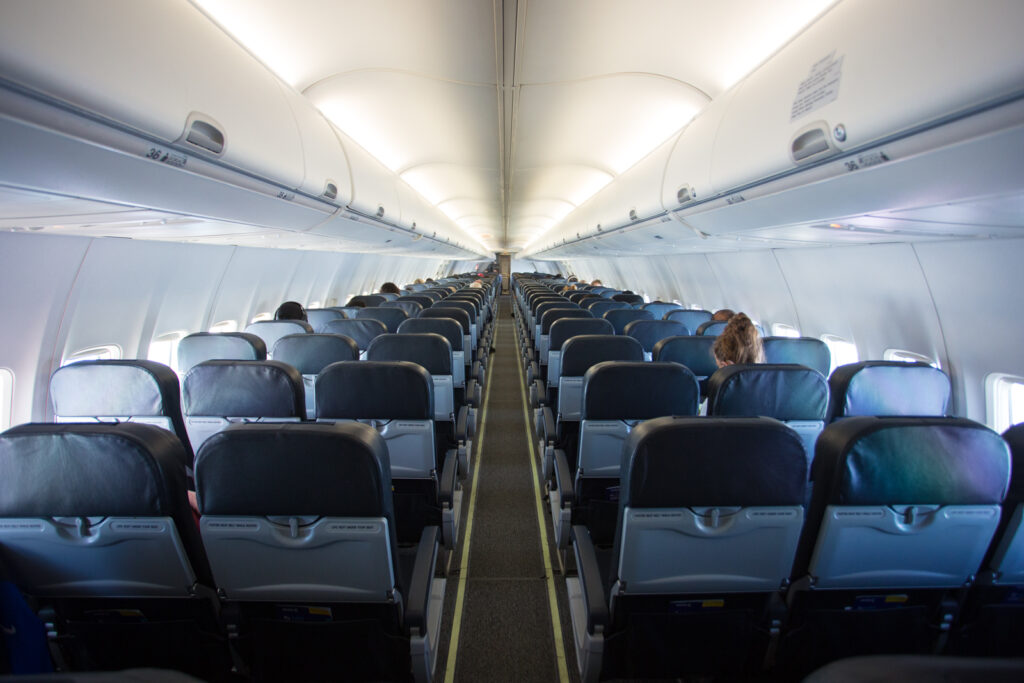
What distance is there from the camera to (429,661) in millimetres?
1955

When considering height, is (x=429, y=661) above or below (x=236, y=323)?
below

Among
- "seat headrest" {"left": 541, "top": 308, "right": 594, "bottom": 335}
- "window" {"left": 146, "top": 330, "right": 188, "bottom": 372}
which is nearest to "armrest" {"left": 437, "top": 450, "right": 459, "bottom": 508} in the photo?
"seat headrest" {"left": 541, "top": 308, "right": 594, "bottom": 335}

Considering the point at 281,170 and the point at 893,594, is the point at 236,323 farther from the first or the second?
the point at 893,594

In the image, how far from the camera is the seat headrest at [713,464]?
1654 mm

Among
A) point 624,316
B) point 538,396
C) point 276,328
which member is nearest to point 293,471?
point 538,396

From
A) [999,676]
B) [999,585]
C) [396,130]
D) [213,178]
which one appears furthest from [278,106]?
[999,585]

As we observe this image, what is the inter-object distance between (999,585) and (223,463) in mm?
3124

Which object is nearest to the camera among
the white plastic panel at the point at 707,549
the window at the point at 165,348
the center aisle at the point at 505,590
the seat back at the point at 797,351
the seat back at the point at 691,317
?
the white plastic panel at the point at 707,549

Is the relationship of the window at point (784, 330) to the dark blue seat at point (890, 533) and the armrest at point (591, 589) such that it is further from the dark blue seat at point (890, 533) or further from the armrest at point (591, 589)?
the armrest at point (591, 589)

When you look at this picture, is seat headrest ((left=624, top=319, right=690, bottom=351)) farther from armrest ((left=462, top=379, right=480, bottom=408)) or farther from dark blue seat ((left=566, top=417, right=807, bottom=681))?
dark blue seat ((left=566, top=417, right=807, bottom=681))

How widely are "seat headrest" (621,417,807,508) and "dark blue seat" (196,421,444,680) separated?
3.11 feet

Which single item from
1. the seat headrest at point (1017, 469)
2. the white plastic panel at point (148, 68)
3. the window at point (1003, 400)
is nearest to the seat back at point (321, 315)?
the white plastic panel at point (148, 68)

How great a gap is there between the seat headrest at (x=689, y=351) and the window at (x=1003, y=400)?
196cm

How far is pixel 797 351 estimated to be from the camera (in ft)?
13.4
